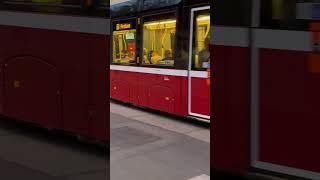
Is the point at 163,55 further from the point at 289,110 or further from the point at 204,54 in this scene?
the point at 289,110

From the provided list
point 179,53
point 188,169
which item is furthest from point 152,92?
point 188,169

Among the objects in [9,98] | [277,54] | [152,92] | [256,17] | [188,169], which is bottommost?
[188,169]

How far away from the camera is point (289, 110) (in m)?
1.54

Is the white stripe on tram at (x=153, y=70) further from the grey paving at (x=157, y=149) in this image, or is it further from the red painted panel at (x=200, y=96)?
the grey paving at (x=157, y=149)

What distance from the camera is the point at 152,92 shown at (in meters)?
8.43

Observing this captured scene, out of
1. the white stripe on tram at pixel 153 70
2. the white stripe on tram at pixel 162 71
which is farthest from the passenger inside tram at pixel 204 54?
the white stripe on tram at pixel 153 70

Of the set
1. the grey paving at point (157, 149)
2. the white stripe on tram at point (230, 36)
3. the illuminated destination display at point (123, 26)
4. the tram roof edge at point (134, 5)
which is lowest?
the grey paving at point (157, 149)

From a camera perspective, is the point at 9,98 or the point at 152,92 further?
the point at 152,92

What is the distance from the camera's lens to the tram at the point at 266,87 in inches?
58.8

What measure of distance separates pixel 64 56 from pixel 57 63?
4cm

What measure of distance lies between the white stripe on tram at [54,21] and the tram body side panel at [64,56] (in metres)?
0.02

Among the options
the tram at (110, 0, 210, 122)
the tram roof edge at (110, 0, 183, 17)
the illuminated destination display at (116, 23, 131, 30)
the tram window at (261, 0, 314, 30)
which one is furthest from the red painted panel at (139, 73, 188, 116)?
the tram window at (261, 0, 314, 30)

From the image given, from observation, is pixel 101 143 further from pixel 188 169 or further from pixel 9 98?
pixel 188 169

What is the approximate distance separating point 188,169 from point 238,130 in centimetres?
346
